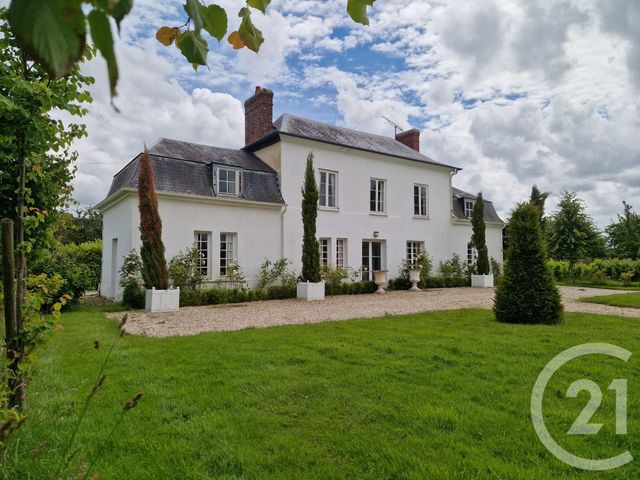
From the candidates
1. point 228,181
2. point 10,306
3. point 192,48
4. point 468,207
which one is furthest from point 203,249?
point 468,207

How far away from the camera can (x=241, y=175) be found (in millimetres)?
14352

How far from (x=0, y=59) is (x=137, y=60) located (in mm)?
2250

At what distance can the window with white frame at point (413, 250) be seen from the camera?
18.8m

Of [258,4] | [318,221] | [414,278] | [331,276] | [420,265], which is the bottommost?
[414,278]

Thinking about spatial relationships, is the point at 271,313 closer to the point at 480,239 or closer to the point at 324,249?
the point at 324,249

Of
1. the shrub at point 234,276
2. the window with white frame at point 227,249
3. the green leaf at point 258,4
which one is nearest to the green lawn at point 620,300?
the shrub at point 234,276

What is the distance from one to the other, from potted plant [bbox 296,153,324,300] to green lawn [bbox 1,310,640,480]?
7.51 meters

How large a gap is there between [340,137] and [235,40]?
16.7 metres

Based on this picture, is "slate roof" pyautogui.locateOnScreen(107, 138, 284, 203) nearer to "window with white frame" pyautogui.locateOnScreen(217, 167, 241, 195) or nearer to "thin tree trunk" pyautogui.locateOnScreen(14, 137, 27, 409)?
"window with white frame" pyautogui.locateOnScreen(217, 167, 241, 195)

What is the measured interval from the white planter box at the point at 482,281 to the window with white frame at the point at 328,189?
8.04m

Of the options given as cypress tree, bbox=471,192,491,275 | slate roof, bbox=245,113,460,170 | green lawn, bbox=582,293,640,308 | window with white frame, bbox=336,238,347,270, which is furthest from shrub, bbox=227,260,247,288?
cypress tree, bbox=471,192,491,275

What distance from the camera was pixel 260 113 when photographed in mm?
16859

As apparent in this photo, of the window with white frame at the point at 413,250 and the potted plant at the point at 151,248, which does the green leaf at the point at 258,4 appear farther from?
the window with white frame at the point at 413,250

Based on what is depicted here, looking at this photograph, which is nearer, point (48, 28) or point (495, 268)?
point (48, 28)
